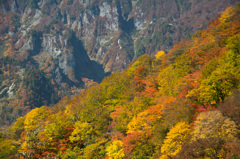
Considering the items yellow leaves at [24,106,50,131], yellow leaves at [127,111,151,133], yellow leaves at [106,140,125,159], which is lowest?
yellow leaves at [24,106,50,131]

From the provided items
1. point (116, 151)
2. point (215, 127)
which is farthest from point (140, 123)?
point (215, 127)

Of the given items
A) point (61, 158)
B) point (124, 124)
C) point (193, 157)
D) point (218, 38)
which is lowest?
point (61, 158)

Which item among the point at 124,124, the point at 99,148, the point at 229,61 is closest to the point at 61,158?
the point at 99,148

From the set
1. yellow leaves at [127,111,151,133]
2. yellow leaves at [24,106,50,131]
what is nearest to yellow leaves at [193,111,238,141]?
yellow leaves at [127,111,151,133]

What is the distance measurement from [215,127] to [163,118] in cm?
1354

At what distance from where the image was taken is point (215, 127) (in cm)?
2325

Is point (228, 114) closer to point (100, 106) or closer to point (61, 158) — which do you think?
point (61, 158)

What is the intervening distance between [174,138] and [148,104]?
58.6ft

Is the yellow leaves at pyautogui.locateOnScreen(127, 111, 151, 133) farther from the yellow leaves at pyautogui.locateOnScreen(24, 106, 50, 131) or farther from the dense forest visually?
the yellow leaves at pyautogui.locateOnScreen(24, 106, 50, 131)

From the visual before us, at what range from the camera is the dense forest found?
22.5m

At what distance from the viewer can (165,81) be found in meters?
51.7

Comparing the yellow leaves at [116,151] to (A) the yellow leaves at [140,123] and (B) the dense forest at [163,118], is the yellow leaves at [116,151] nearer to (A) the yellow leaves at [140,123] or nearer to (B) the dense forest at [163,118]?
(B) the dense forest at [163,118]

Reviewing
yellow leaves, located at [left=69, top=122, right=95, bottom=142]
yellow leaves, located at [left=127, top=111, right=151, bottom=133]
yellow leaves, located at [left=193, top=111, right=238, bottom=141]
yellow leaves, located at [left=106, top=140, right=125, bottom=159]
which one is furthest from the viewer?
yellow leaves, located at [left=69, top=122, right=95, bottom=142]

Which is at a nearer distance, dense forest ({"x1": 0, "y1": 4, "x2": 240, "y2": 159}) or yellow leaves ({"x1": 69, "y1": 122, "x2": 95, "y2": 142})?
dense forest ({"x1": 0, "y1": 4, "x2": 240, "y2": 159})
